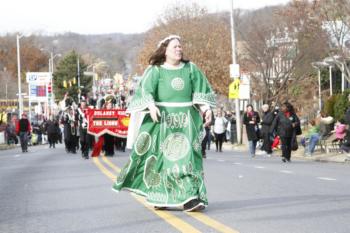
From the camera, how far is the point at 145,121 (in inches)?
401

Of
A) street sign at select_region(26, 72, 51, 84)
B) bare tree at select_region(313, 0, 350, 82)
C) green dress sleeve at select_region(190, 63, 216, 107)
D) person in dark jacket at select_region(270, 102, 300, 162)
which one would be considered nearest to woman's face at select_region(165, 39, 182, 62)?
green dress sleeve at select_region(190, 63, 216, 107)

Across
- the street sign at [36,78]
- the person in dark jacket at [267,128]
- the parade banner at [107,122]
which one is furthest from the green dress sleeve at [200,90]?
the street sign at [36,78]

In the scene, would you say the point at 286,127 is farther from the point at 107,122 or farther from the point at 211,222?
the point at 211,222

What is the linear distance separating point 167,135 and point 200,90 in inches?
25.1

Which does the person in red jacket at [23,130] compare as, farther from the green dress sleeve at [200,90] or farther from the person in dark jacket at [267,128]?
the green dress sleeve at [200,90]

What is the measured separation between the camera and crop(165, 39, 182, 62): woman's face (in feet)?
32.6

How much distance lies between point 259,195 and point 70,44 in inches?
6562

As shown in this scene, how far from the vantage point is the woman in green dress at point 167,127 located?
978cm

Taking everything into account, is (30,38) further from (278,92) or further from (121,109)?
(121,109)

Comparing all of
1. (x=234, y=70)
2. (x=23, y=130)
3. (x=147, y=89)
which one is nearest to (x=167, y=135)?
(x=147, y=89)

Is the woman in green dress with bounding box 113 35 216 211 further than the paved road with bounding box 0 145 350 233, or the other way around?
the woman in green dress with bounding box 113 35 216 211

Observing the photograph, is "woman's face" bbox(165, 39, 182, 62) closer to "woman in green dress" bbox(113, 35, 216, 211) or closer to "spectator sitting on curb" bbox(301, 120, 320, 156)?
"woman in green dress" bbox(113, 35, 216, 211)

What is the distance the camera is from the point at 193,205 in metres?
9.70

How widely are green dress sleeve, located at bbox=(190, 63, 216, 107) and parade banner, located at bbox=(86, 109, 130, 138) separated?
54.2 feet
